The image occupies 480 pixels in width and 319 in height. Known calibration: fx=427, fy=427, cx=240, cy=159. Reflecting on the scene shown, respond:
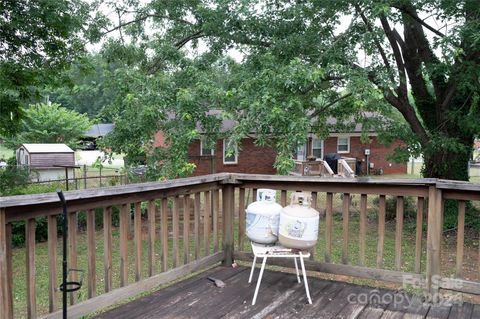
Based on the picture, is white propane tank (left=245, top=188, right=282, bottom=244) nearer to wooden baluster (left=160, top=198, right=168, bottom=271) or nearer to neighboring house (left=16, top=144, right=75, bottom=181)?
wooden baluster (left=160, top=198, right=168, bottom=271)

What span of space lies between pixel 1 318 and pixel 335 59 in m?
5.46

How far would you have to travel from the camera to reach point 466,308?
3.04 meters

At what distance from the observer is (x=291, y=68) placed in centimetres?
552

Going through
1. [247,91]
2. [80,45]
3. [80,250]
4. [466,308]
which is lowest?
[80,250]

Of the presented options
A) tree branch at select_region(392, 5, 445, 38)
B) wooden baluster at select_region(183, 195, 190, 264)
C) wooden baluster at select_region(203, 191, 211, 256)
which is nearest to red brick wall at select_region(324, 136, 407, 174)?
tree branch at select_region(392, 5, 445, 38)

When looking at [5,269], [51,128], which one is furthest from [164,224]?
[51,128]

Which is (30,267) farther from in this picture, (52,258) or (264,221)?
(264,221)

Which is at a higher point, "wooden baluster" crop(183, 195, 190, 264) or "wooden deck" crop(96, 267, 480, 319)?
"wooden baluster" crop(183, 195, 190, 264)

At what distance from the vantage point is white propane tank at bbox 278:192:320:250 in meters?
3.15

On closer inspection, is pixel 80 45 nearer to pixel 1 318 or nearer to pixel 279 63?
pixel 279 63

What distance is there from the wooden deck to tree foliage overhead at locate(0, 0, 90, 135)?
419 centimetres

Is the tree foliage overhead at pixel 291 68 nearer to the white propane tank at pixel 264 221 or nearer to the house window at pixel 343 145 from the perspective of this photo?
the white propane tank at pixel 264 221

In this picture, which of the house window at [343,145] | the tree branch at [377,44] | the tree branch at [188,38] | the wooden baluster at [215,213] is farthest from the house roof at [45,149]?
the wooden baluster at [215,213]

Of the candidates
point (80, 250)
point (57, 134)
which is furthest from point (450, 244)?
point (57, 134)
